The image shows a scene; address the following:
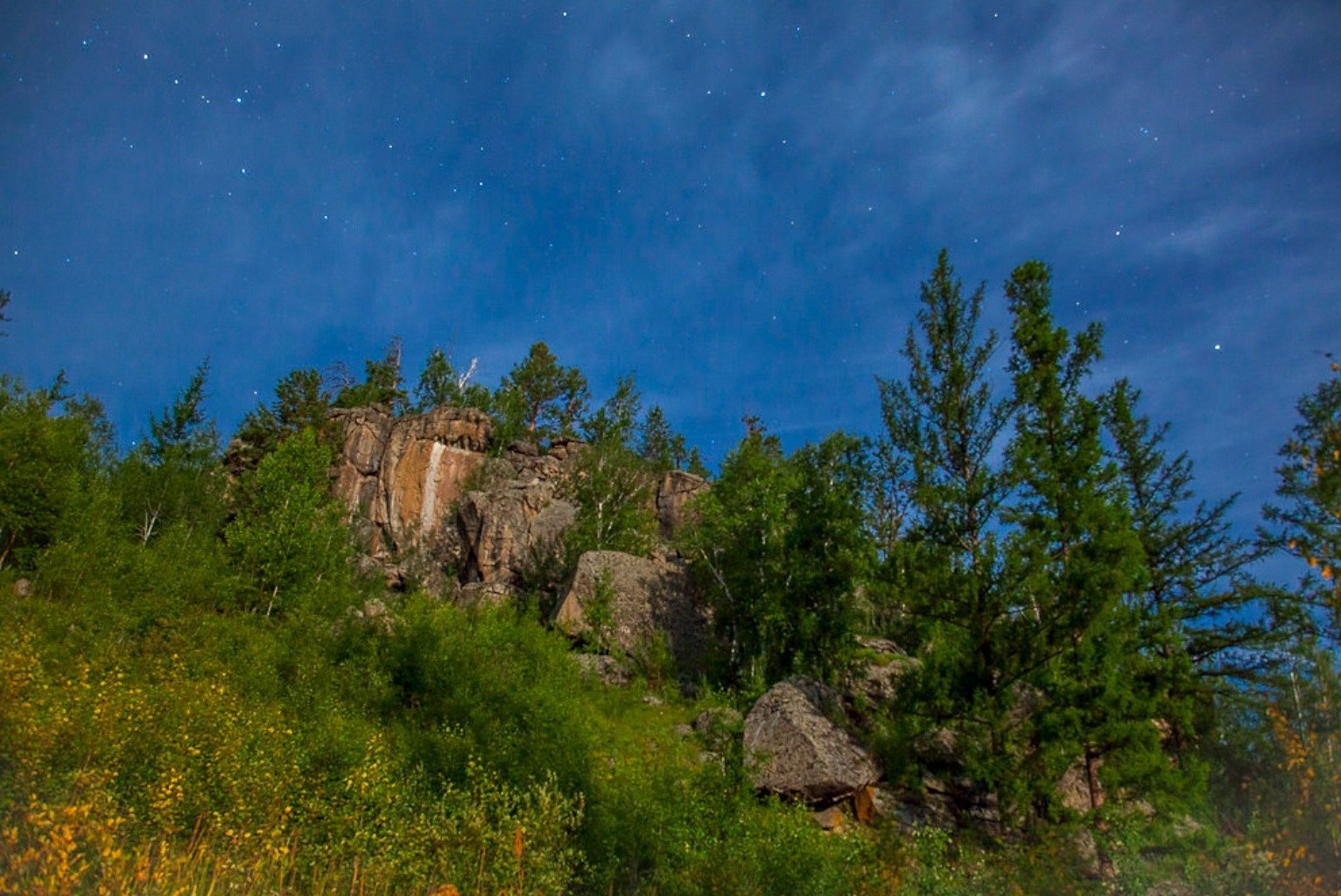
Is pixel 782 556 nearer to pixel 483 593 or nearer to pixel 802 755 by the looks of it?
pixel 802 755

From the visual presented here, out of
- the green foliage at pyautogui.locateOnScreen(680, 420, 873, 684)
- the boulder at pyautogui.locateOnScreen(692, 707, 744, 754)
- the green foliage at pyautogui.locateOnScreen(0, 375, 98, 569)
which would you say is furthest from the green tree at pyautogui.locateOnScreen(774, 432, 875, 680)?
the green foliage at pyautogui.locateOnScreen(0, 375, 98, 569)

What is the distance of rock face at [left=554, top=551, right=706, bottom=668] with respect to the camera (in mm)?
37688

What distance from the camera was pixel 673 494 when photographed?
64312 mm

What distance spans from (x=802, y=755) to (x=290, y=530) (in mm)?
32874

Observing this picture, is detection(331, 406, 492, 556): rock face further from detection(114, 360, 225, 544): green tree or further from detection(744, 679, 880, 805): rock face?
detection(744, 679, 880, 805): rock face

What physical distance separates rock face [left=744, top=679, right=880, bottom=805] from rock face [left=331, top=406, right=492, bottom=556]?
128 ft

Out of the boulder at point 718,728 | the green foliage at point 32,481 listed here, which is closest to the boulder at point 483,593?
the boulder at point 718,728

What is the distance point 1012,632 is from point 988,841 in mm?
6138

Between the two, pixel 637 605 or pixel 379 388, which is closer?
pixel 637 605

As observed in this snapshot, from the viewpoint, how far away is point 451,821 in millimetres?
13531

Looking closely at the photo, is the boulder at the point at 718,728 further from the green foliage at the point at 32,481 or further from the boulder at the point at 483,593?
the green foliage at the point at 32,481

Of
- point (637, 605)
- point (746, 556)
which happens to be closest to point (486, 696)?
point (637, 605)

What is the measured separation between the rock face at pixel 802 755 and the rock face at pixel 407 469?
3889cm

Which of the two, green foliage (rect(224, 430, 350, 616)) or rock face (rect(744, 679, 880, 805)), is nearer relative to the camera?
rock face (rect(744, 679, 880, 805))
